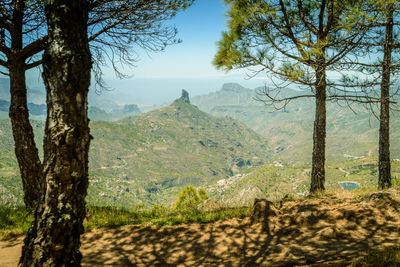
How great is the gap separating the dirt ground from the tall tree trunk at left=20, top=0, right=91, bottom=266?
1492 millimetres

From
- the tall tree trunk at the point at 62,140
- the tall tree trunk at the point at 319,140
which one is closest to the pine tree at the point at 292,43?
the tall tree trunk at the point at 319,140

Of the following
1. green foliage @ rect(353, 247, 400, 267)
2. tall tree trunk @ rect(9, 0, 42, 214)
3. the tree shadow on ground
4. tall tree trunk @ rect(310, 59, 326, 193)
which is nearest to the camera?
green foliage @ rect(353, 247, 400, 267)

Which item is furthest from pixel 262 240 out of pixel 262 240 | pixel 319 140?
pixel 319 140

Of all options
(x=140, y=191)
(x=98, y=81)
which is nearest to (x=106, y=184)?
(x=140, y=191)

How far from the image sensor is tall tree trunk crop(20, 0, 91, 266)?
89.1 inches

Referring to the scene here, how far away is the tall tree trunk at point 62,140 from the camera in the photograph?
7.43 feet

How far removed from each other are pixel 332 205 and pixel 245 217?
6.94 feet

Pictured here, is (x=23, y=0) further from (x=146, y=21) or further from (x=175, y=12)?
(x=175, y=12)

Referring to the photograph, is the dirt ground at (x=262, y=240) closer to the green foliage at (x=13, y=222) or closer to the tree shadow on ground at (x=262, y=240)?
the tree shadow on ground at (x=262, y=240)

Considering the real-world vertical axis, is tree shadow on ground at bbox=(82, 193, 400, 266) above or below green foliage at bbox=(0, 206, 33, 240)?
above

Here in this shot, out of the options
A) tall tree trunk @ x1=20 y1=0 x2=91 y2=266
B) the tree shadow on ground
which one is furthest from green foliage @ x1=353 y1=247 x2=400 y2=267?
tall tree trunk @ x1=20 y1=0 x2=91 y2=266

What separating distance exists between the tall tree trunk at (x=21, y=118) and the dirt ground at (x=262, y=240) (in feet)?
5.19

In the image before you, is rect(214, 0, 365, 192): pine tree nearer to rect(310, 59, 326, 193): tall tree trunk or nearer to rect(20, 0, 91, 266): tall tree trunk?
rect(310, 59, 326, 193): tall tree trunk

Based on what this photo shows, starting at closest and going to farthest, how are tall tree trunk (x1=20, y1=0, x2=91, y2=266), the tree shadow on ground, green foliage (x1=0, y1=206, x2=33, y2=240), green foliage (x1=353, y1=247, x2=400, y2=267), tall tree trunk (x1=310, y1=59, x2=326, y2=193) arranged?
tall tree trunk (x1=20, y1=0, x2=91, y2=266)
green foliage (x1=353, y1=247, x2=400, y2=267)
the tree shadow on ground
green foliage (x1=0, y1=206, x2=33, y2=240)
tall tree trunk (x1=310, y1=59, x2=326, y2=193)
